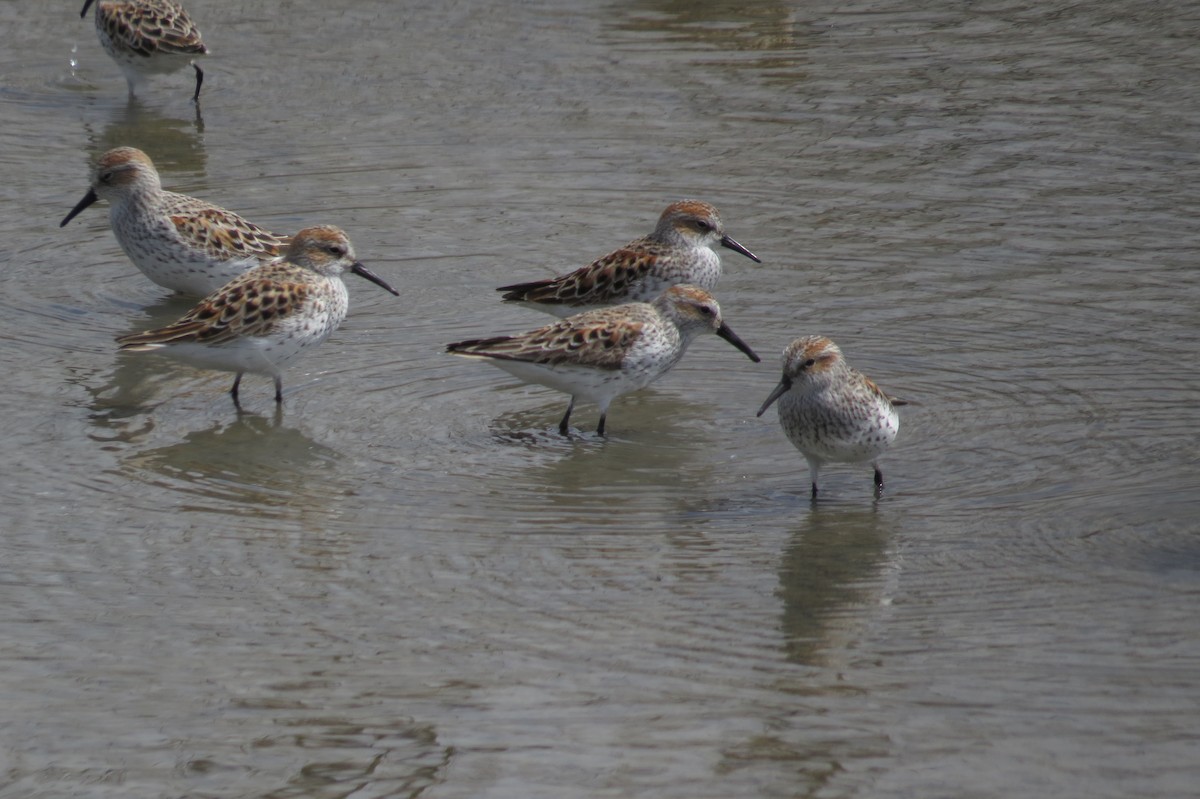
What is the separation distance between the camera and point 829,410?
8.57 m

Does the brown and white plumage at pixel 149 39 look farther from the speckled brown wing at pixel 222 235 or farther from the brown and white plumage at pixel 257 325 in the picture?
the brown and white plumage at pixel 257 325

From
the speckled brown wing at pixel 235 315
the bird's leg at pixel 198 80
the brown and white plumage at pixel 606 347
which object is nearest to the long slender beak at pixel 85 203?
the speckled brown wing at pixel 235 315

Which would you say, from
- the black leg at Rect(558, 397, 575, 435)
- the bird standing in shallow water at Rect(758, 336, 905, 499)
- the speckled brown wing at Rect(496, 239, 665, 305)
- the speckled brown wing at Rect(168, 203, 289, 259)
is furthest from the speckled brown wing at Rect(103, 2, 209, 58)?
→ the bird standing in shallow water at Rect(758, 336, 905, 499)

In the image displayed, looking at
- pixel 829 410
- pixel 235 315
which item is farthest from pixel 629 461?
pixel 235 315

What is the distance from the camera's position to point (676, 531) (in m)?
8.39

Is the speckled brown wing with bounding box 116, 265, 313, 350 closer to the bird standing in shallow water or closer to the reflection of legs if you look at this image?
the reflection of legs

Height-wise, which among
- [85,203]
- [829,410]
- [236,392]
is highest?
[85,203]

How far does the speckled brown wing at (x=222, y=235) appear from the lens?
12375mm

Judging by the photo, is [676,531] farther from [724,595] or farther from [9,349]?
[9,349]

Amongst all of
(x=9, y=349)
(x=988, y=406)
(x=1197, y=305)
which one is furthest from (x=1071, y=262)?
(x=9, y=349)

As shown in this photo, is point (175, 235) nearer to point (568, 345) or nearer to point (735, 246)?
point (568, 345)

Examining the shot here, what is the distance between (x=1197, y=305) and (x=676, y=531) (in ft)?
16.2

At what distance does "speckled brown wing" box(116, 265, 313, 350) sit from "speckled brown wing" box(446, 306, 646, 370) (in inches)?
46.1

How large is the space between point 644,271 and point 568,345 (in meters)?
1.81
